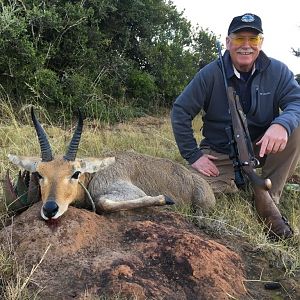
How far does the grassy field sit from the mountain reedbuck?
40 cm

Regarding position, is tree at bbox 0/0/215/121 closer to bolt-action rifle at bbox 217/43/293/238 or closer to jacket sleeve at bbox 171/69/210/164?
jacket sleeve at bbox 171/69/210/164

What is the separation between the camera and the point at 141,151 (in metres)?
7.68

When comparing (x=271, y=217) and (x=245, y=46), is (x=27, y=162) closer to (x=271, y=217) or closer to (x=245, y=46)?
(x=271, y=217)

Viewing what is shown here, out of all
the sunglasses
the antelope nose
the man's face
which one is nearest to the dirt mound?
the antelope nose

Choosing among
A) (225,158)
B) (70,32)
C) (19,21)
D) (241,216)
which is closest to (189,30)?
(70,32)

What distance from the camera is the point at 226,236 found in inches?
183

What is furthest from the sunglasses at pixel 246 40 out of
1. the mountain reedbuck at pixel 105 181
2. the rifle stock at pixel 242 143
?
the mountain reedbuck at pixel 105 181


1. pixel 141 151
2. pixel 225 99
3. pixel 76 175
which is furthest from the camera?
pixel 141 151

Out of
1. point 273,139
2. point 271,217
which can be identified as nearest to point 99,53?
point 273,139

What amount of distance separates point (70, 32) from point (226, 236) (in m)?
6.54

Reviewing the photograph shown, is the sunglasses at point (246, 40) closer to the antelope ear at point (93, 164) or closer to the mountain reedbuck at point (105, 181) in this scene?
the mountain reedbuck at point (105, 181)

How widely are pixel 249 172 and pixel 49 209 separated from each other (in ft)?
6.87

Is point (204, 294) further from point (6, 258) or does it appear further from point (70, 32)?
point (70, 32)

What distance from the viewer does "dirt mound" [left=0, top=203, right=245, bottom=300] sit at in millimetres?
3410
